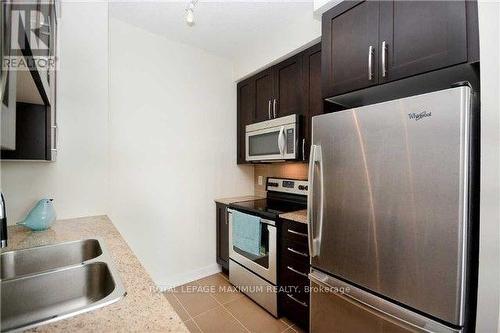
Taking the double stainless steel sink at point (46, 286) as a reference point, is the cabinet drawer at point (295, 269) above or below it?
below

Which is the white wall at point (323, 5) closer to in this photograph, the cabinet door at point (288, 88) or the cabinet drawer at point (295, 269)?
the cabinet door at point (288, 88)

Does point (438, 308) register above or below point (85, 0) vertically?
below

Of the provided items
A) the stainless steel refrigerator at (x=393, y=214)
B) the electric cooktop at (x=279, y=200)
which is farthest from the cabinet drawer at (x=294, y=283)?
the electric cooktop at (x=279, y=200)

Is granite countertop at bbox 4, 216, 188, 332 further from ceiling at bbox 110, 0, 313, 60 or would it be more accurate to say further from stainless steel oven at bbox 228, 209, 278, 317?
ceiling at bbox 110, 0, 313, 60

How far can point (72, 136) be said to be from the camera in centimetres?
178

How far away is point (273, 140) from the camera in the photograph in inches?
92.1

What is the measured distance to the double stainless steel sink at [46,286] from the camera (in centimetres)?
88

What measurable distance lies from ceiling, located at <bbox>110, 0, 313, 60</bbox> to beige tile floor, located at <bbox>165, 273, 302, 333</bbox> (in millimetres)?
2608

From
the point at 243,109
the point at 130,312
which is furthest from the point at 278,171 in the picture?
the point at 130,312

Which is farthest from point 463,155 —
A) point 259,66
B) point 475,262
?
point 259,66

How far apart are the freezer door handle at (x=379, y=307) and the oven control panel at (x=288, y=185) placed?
976mm

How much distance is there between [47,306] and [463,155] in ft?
5.98

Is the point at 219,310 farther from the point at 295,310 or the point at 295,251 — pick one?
the point at 295,251

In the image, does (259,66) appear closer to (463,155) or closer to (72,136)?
(72,136)
